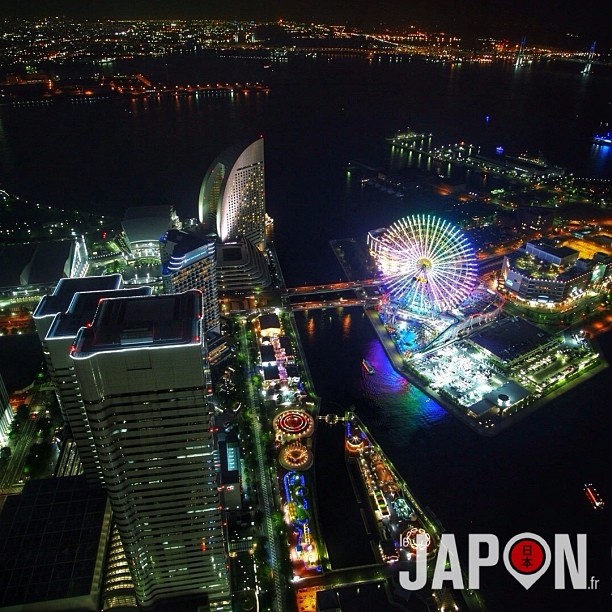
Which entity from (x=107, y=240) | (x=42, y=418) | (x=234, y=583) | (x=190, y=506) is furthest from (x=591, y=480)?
(x=107, y=240)

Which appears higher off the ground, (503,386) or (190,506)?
(190,506)

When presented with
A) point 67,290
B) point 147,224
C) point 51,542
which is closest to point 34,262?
point 147,224

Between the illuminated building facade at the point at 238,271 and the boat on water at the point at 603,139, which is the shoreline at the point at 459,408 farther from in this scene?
the boat on water at the point at 603,139

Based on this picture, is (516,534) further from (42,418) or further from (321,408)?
(42,418)

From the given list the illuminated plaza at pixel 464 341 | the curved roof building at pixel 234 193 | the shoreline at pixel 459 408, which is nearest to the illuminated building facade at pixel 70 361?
the illuminated plaza at pixel 464 341

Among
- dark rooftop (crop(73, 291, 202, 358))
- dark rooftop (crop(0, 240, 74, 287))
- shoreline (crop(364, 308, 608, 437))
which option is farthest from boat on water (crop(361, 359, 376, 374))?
dark rooftop (crop(0, 240, 74, 287))

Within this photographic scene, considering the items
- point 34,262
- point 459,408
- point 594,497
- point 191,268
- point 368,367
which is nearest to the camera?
point 594,497

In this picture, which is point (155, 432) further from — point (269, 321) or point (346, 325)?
point (346, 325)
